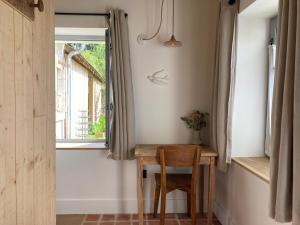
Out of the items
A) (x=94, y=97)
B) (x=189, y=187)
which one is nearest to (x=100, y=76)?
(x=94, y=97)

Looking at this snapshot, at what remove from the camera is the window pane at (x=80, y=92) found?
3154 mm

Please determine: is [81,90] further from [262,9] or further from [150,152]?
[262,9]

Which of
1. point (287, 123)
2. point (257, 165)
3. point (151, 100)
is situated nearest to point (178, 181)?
point (257, 165)

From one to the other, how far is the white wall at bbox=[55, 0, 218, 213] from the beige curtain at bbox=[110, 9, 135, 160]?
0.54ft

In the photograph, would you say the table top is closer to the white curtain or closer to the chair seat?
the chair seat

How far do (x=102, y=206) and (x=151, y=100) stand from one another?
4.32ft

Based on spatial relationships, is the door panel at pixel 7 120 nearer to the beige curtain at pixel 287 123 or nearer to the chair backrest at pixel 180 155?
the beige curtain at pixel 287 123

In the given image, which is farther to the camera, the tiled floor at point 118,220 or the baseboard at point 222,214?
the tiled floor at point 118,220

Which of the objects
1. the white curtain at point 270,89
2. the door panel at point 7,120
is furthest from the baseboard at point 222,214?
the door panel at point 7,120

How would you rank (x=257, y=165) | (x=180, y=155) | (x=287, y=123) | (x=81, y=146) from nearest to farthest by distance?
(x=287, y=123) < (x=257, y=165) < (x=180, y=155) < (x=81, y=146)

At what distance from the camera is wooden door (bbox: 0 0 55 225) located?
0.78m

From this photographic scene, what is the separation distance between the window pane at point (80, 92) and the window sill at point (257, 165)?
165cm

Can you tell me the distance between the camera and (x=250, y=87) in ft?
8.15

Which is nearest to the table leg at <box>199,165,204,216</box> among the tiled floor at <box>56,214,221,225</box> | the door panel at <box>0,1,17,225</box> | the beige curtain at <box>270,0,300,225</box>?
the tiled floor at <box>56,214,221,225</box>
